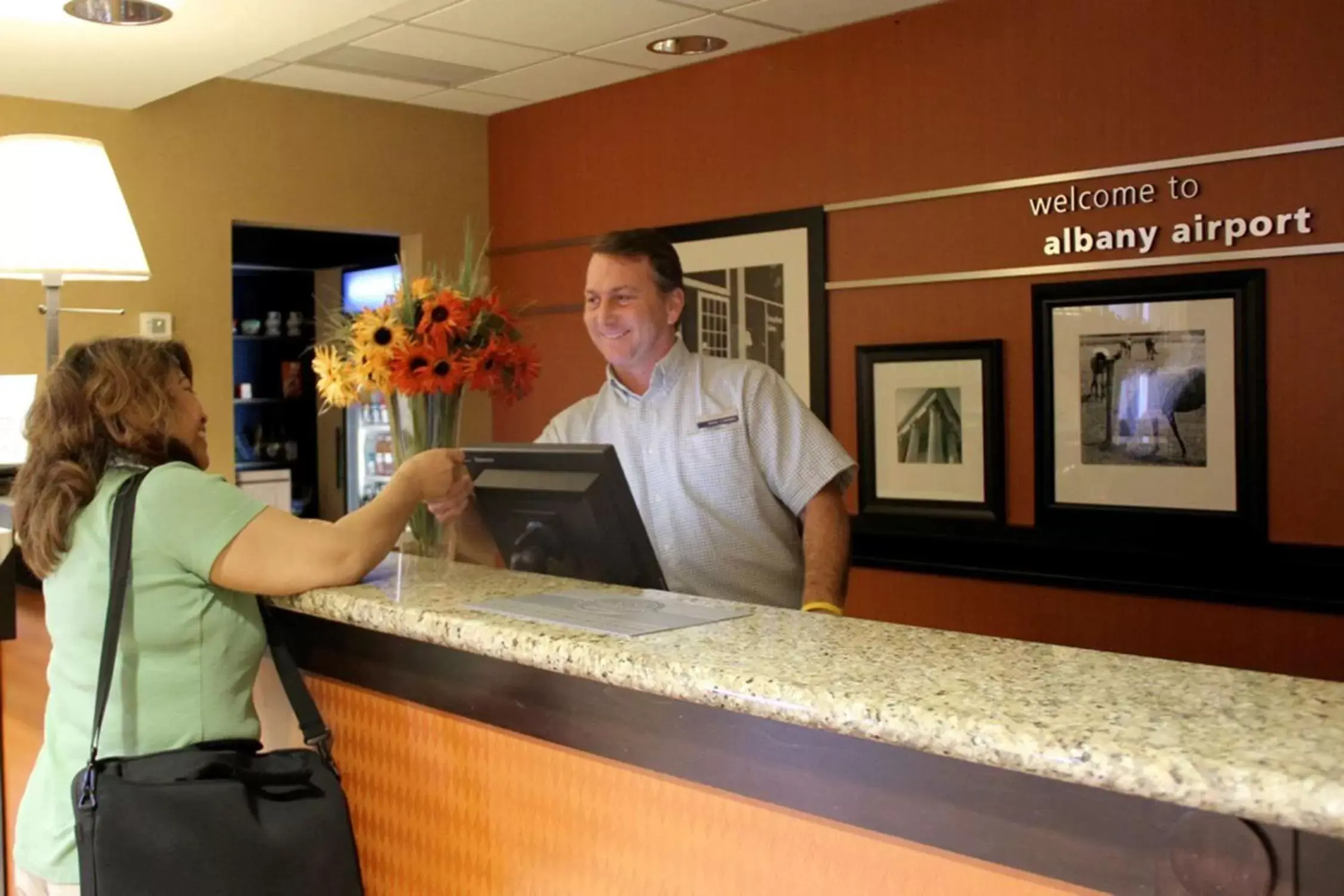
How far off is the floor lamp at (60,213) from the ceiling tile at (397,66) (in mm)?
1914

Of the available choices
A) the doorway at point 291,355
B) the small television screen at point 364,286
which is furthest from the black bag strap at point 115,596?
the doorway at point 291,355

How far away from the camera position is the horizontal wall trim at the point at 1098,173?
358 cm

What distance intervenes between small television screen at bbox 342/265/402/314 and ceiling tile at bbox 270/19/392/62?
2.54m

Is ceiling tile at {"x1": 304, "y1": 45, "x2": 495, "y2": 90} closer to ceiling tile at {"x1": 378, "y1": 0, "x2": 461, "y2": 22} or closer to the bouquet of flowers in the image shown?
ceiling tile at {"x1": 378, "y1": 0, "x2": 461, "y2": 22}

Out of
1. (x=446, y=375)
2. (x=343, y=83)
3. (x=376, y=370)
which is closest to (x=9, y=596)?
(x=376, y=370)

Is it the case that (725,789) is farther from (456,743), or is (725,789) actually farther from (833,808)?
(456,743)

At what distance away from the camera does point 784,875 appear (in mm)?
1325

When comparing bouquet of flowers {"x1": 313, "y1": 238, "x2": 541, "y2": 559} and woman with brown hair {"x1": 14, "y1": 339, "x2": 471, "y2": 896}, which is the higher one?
bouquet of flowers {"x1": 313, "y1": 238, "x2": 541, "y2": 559}

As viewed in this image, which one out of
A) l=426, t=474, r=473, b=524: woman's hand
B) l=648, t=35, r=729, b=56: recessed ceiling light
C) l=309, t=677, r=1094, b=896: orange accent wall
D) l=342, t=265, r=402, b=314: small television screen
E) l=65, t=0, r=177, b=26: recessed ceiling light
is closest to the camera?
l=309, t=677, r=1094, b=896: orange accent wall

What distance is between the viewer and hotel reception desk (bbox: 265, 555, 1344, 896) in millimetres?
969

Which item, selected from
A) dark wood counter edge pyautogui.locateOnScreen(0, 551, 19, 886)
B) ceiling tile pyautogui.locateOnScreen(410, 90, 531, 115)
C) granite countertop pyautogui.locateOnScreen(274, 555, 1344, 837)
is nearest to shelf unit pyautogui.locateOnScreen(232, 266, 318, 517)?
ceiling tile pyautogui.locateOnScreen(410, 90, 531, 115)

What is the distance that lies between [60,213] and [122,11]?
2.63 ft

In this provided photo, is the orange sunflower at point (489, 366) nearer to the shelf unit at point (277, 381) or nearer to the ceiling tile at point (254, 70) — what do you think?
the ceiling tile at point (254, 70)

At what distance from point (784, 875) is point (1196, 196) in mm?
3084
